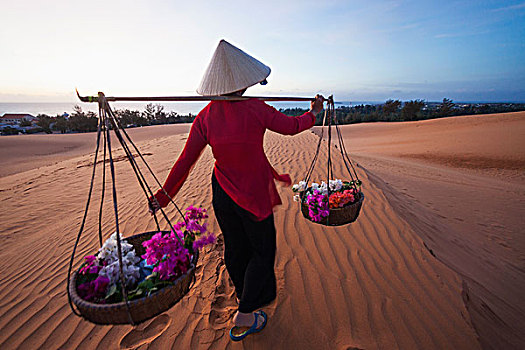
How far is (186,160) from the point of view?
Answer: 1.96 meters

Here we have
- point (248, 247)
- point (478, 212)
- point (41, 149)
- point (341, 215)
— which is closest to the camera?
point (248, 247)

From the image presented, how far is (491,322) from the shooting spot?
89.4 inches

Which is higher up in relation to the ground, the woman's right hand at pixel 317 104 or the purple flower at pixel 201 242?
the woman's right hand at pixel 317 104

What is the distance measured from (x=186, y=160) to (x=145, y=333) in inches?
65.9

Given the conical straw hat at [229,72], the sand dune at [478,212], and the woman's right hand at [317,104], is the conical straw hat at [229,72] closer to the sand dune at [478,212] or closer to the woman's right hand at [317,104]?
the woman's right hand at [317,104]

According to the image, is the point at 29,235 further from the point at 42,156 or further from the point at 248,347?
the point at 42,156

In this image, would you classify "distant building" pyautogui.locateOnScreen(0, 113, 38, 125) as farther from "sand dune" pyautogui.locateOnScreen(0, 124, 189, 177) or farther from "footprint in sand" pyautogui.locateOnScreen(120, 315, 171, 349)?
"footprint in sand" pyautogui.locateOnScreen(120, 315, 171, 349)

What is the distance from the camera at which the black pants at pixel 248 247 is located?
6.46 ft

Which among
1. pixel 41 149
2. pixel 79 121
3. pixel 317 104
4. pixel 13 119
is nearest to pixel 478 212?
pixel 317 104

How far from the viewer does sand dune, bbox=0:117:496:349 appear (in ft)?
7.13

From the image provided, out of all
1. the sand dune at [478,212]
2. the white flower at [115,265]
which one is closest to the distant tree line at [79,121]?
the sand dune at [478,212]

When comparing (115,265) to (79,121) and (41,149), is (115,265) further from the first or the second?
(79,121)

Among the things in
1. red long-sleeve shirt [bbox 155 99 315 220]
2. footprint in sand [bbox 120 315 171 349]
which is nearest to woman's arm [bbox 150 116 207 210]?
red long-sleeve shirt [bbox 155 99 315 220]

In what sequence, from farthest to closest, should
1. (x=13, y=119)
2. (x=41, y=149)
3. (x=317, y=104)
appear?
(x=13, y=119) < (x=41, y=149) < (x=317, y=104)
